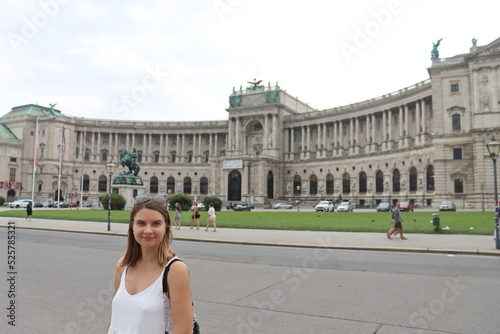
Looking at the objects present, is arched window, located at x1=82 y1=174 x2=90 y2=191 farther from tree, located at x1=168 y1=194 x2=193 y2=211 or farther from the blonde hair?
the blonde hair

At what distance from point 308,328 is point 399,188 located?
76.0 metres

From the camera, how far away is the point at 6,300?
9.00 metres

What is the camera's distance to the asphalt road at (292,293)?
745 cm

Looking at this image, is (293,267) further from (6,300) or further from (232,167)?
(232,167)

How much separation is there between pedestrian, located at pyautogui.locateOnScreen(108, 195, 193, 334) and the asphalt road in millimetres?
4083

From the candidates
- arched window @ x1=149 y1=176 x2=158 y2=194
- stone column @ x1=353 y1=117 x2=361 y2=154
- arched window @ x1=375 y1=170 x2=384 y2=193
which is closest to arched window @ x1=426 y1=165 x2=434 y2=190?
arched window @ x1=375 y1=170 x2=384 y2=193

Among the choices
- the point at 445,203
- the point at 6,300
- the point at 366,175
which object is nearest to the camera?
the point at 6,300

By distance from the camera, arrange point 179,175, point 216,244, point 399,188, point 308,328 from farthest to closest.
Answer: point 179,175
point 399,188
point 216,244
point 308,328

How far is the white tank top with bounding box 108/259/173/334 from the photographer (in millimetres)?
Result: 3174

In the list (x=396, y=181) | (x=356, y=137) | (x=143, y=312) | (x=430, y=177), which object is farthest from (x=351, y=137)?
(x=143, y=312)

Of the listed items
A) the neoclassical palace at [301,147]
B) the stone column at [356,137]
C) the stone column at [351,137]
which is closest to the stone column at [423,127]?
the neoclassical palace at [301,147]

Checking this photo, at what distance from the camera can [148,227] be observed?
3.45 meters

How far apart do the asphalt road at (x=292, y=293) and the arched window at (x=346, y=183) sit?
7386 centimetres

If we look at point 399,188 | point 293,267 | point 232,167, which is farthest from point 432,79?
point 293,267
